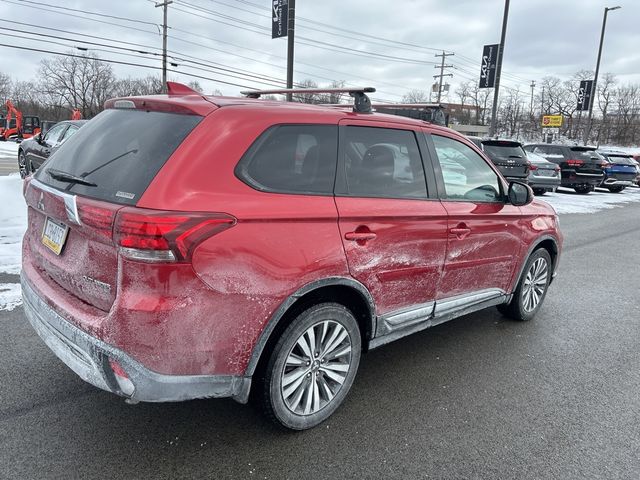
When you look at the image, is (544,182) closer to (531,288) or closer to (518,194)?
(531,288)

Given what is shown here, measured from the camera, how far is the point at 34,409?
110 inches

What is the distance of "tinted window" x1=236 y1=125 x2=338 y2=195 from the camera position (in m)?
2.41

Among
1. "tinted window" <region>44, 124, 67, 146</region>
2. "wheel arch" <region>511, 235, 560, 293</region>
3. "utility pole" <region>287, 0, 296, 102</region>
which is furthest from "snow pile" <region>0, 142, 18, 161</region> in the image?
"wheel arch" <region>511, 235, 560, 293</region>

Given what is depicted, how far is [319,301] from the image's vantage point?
271 centimetres

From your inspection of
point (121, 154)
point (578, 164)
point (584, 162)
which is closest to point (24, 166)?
point (121, 154)

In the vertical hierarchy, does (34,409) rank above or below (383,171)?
below

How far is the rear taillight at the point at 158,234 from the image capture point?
208cm

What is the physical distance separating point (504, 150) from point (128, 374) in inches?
582

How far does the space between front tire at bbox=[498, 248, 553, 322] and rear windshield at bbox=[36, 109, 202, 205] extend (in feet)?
11.3

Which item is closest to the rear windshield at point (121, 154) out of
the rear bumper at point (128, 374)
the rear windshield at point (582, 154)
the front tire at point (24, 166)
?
the rear bumper at point (128, 374)

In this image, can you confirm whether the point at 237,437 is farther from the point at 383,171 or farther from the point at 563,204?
the point at 563,204

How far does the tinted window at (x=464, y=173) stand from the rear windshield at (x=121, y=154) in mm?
1882

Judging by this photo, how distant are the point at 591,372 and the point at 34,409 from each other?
387 centimetres

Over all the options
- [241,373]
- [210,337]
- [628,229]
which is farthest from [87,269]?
[628,229]
